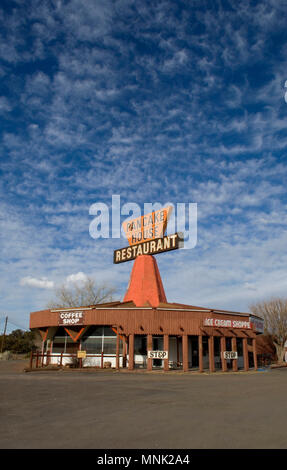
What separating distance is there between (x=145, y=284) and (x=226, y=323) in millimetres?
9484

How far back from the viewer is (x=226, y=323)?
27.7 m

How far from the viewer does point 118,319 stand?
26.1 m

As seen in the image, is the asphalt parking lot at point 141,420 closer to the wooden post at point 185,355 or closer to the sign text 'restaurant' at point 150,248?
the wooden post at point 185,355

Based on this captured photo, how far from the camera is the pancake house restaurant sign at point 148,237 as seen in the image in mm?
33094

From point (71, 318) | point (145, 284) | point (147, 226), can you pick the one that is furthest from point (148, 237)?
point (71, 318)

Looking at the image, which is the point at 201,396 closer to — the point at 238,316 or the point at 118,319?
the point at 118,319

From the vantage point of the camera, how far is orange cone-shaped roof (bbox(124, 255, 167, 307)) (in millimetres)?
33656

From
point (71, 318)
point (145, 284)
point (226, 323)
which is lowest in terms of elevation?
point (226, 323)

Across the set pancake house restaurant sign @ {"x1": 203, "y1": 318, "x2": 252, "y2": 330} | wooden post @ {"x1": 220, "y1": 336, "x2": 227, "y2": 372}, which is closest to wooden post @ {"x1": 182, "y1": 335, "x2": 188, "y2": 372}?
pancake house restaurant sign @ {"x1": 203, "y1": 318, "x2": 252, "y2": 330}

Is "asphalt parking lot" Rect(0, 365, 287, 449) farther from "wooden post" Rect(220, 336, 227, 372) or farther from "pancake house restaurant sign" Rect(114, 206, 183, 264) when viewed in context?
"pancake house restaurant sign" Rect(114, 206, 183, 264)

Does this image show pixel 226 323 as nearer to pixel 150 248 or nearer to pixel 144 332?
pixel 144 332

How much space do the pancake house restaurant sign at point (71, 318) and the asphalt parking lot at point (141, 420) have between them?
1440 cm
